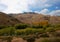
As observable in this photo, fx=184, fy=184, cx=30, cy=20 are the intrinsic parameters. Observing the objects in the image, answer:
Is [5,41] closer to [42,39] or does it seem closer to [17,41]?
[17,41]

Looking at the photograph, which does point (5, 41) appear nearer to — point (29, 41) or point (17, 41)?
point (17, 41)

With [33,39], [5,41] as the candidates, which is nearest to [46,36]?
[33,39]

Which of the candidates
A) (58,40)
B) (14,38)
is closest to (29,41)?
(14,38)

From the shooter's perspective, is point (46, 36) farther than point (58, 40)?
Yes

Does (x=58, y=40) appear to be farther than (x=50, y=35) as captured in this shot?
No

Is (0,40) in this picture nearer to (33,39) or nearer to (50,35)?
(33,39)

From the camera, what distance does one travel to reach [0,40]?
69.4 feet

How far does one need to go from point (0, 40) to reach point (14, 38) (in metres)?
1.62

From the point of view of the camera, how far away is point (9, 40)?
20938mm

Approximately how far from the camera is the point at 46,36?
71.2ft

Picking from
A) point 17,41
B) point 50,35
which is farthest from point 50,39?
point 17,41

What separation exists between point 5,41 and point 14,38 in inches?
42.5

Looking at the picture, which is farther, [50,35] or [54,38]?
[50,35]

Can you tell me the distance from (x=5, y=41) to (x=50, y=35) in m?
5.35
